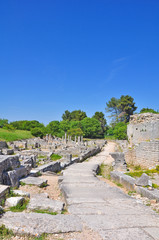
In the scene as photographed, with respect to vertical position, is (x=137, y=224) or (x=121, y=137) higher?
(x=121, y=137)

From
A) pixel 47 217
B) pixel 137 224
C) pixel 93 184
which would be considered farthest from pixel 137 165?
pixel 47 217

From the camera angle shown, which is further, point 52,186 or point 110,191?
point 52,186

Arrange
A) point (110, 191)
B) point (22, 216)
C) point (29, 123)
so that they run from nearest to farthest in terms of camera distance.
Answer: point (22, 216) → point (110, 191) → point (29, 123)

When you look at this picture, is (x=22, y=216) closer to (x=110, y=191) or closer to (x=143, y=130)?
(x=110, y=191)

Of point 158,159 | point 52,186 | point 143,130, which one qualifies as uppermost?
point 143,130

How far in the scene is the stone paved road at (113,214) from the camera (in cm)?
319

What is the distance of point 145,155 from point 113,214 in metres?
9.47

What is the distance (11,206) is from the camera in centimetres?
392

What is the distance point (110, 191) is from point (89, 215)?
243cm

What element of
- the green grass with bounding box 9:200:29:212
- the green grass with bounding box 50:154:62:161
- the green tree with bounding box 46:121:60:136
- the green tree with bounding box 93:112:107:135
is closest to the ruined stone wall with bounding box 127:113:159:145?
the green grass with bounding box 50:154:62:161

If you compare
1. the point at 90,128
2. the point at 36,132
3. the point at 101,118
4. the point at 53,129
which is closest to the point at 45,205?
the point at 36,132

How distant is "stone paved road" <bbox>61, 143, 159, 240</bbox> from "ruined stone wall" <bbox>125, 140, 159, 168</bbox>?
663 cm

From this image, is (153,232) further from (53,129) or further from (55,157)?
(53,129)

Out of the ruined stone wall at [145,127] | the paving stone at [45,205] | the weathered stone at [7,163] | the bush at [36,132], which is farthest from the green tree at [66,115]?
the paving stone at [45,205]
